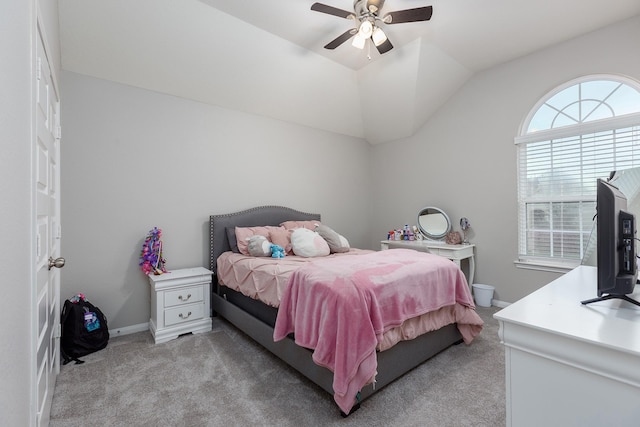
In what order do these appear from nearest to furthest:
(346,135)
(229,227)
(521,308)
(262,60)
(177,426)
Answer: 1. (521,308)
2. (177,426)
3. (262,60)
4. (229,227)
5. (346,135)

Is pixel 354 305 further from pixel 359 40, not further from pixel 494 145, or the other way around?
pixel 494 145

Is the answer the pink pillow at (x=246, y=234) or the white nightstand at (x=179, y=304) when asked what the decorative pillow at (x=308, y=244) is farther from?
the white nightstand at (x=179, y=304)

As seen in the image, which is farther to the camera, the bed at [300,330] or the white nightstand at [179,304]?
the white nightstand at [179,304]

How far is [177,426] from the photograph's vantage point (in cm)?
162

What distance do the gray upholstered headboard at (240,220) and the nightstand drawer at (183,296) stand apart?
1.48 ft

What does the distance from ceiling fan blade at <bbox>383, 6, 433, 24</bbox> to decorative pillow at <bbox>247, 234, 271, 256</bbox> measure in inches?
93.0

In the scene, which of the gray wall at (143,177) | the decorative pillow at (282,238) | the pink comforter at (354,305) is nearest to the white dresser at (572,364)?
the pink comforter at (354,305)

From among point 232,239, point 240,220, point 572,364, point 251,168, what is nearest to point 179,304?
point 232,239

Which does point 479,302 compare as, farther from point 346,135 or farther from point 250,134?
point 250,134

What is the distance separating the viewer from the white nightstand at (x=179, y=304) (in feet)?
8.86

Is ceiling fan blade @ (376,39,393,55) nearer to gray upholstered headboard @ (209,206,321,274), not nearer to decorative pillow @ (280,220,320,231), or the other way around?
decorative pillow @ (280,220,320,231)

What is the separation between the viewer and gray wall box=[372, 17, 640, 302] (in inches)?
116

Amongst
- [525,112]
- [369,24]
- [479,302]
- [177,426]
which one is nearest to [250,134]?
[369,24]

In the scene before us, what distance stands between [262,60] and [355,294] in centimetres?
287
